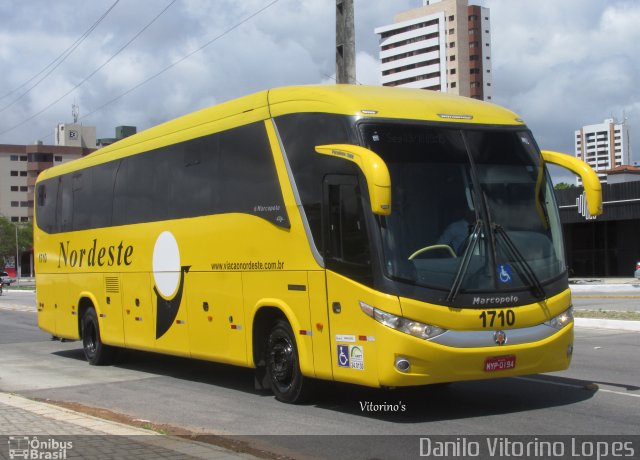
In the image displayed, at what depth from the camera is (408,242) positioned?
8.40 metres

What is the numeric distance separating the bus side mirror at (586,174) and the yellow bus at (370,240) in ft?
0.07

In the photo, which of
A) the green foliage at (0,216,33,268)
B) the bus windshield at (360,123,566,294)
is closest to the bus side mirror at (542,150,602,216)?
the bus windshield at (360,123,566,294)

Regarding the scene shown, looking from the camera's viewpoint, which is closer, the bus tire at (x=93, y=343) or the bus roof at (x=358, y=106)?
the bus roof at (x=358, y=106)

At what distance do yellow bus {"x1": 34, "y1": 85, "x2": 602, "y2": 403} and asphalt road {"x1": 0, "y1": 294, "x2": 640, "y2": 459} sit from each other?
1.69 feet

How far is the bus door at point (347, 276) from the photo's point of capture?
8469 mm

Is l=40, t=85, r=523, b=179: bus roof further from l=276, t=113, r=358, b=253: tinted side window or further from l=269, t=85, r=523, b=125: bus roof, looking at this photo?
l=276, t=113, r=358, b=253: tinted side window

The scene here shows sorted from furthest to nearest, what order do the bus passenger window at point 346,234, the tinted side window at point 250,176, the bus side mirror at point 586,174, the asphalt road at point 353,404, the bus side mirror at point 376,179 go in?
the tinted side window at point 250,176 → the bus side mirror at point 586,174 → the bus passenger window at point 346,234 → the asphalt road at point 353,404 → the bus side mirror at point 376,179

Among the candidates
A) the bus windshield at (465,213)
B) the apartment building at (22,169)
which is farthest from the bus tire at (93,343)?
the apartment building at (22,169)

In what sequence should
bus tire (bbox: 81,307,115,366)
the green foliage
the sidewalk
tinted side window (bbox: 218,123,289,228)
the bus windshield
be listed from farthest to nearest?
1. the green foliage
2. bus tire (bbox: 81,307,115,366)
3. tinted side window (bbox: 218,123,289,228)
4. the bus windshield
5. the sidewalk

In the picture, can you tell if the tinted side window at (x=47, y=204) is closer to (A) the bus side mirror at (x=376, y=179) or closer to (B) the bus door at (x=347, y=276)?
(B) the bus door at (x=347, y=276)

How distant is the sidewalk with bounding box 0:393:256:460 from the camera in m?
6.85

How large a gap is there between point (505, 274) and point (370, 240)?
1485mm

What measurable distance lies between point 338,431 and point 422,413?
1238 mm

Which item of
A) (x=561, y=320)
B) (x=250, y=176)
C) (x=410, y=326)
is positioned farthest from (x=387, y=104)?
(x=561, y=320)
